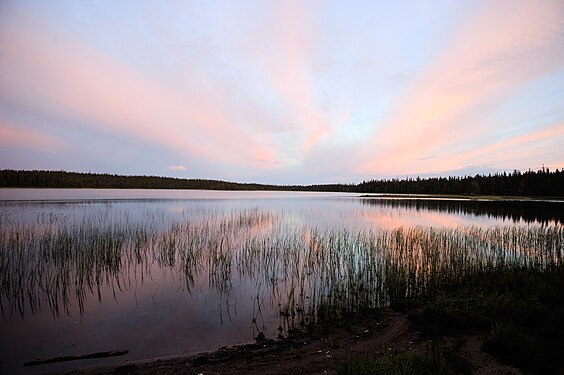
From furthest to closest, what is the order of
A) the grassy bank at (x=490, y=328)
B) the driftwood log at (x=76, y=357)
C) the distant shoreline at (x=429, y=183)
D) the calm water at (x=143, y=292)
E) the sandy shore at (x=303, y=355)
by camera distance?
the distant shoreline at (x=429, y=183) → the calm water at (x=143, y=292) → the driftwood log at (x=76, y=357) → the sandy shore at (x=303, y=355) → the grassy bank at (x=490, y=328)

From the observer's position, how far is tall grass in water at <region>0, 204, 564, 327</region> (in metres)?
7.42

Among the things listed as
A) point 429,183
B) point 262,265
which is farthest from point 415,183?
point 262,265

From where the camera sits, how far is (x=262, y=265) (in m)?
10.5

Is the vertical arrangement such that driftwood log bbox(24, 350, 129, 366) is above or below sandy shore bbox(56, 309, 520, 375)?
below

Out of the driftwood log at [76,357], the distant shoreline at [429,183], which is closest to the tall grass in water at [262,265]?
the driftwood log at [76,357]

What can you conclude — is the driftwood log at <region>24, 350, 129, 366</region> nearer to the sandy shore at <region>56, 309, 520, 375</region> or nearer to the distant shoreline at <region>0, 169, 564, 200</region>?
the sandy shore at <region>56, 309, 520, 375</region>

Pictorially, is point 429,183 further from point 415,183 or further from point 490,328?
point 490,328

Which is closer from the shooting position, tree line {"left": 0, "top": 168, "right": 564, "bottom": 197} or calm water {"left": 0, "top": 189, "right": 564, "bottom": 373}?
calm water {"left": 0, "top": 189, "right": 564, "bottom": 373}

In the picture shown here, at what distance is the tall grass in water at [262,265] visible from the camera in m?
7.42

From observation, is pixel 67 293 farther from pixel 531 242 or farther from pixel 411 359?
pixel 531 242

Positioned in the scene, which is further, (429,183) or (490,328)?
(429,183)

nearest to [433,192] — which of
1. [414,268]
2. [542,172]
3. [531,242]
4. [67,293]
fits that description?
[542,172]

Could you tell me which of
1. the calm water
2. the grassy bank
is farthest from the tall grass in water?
the grassy bank

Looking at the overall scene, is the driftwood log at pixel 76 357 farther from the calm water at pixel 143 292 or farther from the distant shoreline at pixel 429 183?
the distant shoreline at pixel 429 183
